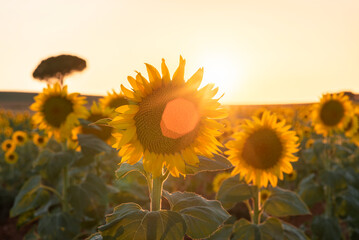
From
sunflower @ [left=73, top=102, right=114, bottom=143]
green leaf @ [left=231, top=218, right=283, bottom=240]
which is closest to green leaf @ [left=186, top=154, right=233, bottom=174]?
green leaf @ [left=231, top=218, right=283, bottom=240]

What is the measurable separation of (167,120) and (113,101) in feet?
11.7

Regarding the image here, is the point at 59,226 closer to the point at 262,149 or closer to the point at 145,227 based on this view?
the point at 262,149

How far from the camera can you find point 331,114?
605cm

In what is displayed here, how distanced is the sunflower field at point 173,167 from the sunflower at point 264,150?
0.01 m

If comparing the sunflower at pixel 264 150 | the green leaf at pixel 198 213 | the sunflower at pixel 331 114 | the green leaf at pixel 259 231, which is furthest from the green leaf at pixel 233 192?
the sunflower at pixel 331 114

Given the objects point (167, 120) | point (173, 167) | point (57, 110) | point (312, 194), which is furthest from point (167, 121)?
point (312, 194)

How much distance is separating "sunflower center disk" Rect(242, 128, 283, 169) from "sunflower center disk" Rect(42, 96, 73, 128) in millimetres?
2610

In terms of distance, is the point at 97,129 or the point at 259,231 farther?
the point at 97,129

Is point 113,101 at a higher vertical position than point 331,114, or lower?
higher

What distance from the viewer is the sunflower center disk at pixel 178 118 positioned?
66.5 inches

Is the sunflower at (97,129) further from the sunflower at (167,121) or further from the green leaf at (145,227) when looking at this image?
the green leaf at (145,227)

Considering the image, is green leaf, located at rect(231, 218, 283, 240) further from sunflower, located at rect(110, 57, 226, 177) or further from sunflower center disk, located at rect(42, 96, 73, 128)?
sunflower center disk, located at rect(42, 96, 73, 128)

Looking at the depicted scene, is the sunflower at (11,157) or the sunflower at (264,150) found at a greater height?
the sunflower at (264,150)

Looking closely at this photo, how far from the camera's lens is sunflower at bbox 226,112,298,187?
3.18m
